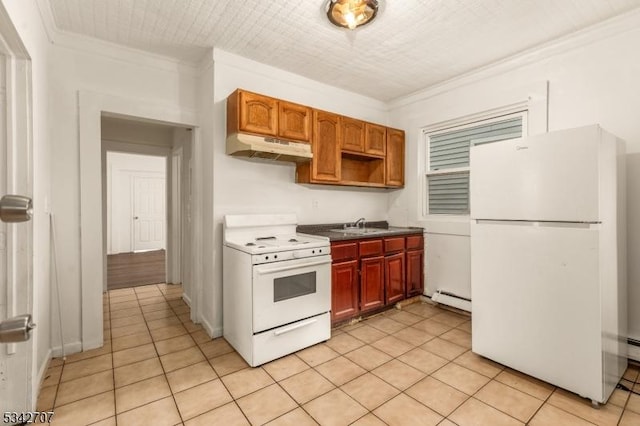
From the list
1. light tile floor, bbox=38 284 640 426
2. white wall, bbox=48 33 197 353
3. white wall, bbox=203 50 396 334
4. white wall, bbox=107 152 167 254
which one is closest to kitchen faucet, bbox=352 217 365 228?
white wall, bbox=203 50 396 334

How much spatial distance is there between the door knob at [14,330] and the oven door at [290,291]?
1.42m

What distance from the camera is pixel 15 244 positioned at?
1675 millimetres

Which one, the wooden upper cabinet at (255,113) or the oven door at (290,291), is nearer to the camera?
the oven door at (290,291)

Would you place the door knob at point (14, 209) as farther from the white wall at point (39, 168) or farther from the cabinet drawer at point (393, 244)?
the cabinet drawer at point (393, 244)

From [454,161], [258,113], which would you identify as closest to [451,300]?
[454,161]

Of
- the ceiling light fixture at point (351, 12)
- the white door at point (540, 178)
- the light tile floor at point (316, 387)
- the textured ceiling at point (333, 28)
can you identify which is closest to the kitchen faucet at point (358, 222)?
the light tile floor at point (316, 387)

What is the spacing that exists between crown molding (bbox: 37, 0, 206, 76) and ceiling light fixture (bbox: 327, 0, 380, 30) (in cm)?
162

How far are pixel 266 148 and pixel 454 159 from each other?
92.8 inches

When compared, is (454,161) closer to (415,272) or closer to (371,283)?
(415,272)

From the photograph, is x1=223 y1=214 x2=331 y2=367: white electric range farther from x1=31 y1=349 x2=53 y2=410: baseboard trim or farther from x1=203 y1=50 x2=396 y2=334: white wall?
x1=31 y1=349 x2=53 y2=410: baseboard trim

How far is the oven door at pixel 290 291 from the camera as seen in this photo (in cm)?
236

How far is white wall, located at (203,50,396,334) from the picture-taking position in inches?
113

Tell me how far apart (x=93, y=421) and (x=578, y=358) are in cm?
296

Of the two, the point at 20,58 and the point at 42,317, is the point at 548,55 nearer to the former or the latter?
the point at 20,58
